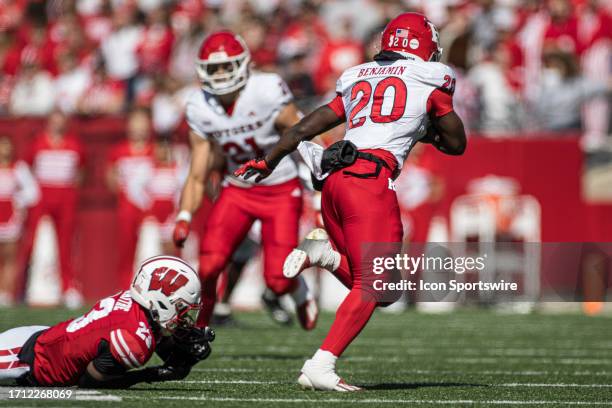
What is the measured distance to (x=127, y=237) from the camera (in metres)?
13.5

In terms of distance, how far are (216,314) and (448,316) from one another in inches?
111

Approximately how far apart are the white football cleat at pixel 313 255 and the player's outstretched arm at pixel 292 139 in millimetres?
400

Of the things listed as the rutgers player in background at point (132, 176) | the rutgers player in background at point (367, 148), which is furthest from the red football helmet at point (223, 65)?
the rutgers player in background at point (132, 176)

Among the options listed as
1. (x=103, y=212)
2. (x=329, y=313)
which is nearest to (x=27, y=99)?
(x=103, y=212)

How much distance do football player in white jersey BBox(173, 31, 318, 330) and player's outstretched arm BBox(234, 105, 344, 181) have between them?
2.04 m

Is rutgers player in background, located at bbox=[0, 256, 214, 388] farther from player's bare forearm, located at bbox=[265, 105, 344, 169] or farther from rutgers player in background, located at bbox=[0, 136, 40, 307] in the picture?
rutgers player in background, located at bbox=[0, 136, 40, 307]

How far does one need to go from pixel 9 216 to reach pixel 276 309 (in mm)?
4398

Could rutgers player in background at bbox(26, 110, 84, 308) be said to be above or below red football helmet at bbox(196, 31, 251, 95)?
below

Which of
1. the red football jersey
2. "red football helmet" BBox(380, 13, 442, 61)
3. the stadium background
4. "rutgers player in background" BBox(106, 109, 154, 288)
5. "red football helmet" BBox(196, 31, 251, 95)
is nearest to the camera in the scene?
the red football jersey

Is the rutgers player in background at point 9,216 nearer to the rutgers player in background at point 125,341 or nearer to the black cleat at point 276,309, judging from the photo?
the black cleat at point 276,309

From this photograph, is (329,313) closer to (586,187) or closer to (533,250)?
(533,250)

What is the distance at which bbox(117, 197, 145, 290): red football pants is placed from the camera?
13.2m

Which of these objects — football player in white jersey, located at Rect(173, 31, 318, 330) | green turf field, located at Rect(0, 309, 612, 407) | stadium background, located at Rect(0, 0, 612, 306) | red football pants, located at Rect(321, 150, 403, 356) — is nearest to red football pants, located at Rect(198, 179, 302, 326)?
football player in white jersey, located at Rect(173, 31, 318, 330)

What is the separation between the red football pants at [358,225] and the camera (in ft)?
19.2
